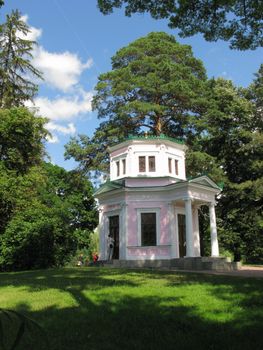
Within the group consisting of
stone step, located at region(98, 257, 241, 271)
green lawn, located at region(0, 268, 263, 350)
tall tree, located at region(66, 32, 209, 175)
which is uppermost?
tall tree, located at region(66, 32, 209, 175)

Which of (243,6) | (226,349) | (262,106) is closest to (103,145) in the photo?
(262,106)

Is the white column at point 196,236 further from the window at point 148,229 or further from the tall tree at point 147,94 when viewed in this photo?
the tall tree at point 147,94

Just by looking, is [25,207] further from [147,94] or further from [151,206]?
[147,94]

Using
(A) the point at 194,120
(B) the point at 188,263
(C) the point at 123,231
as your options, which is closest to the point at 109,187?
(C) the point at 123,231

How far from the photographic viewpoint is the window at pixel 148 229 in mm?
24125

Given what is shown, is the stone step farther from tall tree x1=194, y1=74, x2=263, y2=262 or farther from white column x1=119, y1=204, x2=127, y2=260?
tall tree x1=194, y1=74, x2=263, y2=262

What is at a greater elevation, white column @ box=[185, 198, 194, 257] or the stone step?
white column @ box=[185, 198, 194, 257]

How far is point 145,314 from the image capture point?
23.5ft

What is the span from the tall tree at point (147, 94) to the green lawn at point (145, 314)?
78.3ft

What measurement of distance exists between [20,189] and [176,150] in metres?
10.5

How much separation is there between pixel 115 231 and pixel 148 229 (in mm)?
2296

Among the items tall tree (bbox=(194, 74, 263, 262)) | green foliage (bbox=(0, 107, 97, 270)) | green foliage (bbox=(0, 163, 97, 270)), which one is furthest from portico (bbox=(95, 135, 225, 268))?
tall tree (bbox=(194, 74, 263, 262))

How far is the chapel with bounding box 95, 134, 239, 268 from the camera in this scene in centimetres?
2372

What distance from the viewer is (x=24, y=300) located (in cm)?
880
